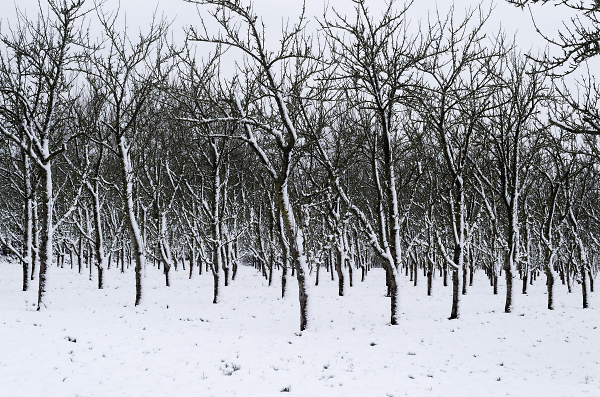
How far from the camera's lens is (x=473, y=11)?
501 inches

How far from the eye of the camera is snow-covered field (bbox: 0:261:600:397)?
22.2 feet

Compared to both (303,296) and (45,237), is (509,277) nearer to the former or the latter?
(303,296)

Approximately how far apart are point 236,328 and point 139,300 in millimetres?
4892

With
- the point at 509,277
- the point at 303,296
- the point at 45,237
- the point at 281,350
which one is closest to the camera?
the point at 281,350

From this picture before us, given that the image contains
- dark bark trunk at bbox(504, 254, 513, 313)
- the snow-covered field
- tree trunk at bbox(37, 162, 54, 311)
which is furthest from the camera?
dark bark trunk at bbox(504, 254, 513, 313)

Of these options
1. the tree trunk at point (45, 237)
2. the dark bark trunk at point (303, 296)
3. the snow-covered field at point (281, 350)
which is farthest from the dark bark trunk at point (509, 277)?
the tree trunk at point (45, 237)

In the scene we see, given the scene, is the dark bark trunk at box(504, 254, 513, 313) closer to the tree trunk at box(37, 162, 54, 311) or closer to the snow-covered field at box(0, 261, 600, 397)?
the snow-covered field at box(0, 261, 600, 397)

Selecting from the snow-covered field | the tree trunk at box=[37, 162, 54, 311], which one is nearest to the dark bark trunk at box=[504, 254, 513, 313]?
the snow-covered field

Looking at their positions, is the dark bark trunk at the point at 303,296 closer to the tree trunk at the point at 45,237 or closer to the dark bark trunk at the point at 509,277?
the dark bark trunk at the point at 509,277

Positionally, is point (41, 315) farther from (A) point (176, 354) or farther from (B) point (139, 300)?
(A) point (176, 354)

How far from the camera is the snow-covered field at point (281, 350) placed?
677cm

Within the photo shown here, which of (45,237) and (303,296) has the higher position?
(45,237)

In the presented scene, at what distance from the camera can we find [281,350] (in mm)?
9391

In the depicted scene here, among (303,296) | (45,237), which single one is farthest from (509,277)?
(45,237)
